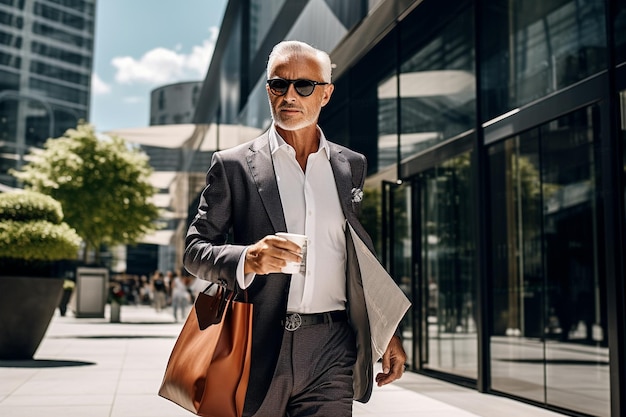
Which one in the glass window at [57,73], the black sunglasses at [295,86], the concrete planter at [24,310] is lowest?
the concrete planter at [24,310]

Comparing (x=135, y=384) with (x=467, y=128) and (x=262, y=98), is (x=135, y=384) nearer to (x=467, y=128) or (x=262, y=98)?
(x=467, y=128)

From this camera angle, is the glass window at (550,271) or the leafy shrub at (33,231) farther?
the leafy shrub at (33,231)

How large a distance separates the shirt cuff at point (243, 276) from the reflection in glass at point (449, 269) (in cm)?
808

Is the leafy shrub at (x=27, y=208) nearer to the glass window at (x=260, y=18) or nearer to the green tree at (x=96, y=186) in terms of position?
the glass window at (x=260, y=18)

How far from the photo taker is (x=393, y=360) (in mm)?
2740

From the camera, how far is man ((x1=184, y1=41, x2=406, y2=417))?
257 centimetres

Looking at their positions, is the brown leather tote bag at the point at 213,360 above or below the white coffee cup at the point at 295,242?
below

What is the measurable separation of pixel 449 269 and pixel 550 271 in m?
2.30

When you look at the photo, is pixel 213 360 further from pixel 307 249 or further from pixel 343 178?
pixel 343 178

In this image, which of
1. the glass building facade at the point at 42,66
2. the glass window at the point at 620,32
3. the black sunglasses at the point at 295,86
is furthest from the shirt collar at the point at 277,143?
the glass building facade at the point at 42,66

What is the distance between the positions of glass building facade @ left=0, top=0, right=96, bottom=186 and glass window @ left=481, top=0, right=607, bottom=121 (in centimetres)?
8111

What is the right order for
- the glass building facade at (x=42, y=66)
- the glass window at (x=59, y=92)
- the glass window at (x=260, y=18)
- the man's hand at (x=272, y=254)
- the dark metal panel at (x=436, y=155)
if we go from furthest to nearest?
the glass window at (x=59, y=92), the glass building facade at (x=42, y=66), the glass window at (x=260, y=18), the dark metal panel at (x=436, y=155), the man's hand at (x=272, y=254)

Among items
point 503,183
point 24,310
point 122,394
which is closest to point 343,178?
point 122,394

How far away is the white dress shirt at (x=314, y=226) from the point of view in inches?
105
